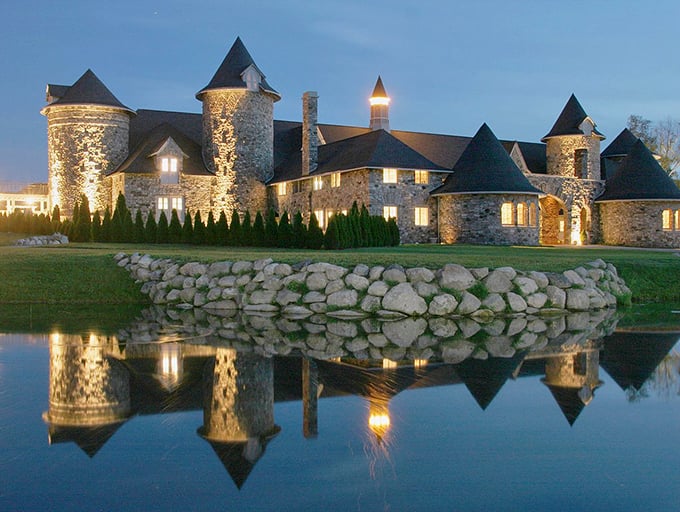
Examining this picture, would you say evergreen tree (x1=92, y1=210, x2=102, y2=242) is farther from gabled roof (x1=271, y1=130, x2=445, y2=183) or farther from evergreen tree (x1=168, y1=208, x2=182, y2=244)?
gabled roof (x1=271, y1=130, x2=445, y2=183)

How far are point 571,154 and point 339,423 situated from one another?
140 ft

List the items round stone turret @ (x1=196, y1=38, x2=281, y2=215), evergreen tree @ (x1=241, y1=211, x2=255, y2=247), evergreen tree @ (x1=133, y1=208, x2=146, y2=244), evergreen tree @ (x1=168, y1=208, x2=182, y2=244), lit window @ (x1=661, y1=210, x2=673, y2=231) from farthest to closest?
lit window @ (x1=661, y1=210, x2=673, y2=231) < round stone turret @ (x1=196, y1=38, x2=281, y2=215) < evergreen tree @ (x1=133, y1=208, x2=146, y2=244) < evergreen tree @ (x1=168, y1=208, x2=182, y2=244) < evergreen tree @ (x1=241, y1=211, x2=255, y2=247)

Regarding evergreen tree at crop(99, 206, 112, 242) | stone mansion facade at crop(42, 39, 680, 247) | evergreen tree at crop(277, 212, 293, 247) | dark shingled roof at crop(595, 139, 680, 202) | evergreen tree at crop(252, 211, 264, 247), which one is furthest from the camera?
dark shingled roof at crop(595, 139, 680, 202)

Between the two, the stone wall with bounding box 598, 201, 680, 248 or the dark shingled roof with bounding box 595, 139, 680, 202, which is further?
the dark shingled roof with bounding box 595, 139, 680, 202

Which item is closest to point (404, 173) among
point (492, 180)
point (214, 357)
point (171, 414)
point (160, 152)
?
point (492, 180)

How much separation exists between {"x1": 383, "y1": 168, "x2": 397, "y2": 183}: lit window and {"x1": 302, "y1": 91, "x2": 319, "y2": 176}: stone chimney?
5085 mm

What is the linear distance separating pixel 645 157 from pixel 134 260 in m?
35.4

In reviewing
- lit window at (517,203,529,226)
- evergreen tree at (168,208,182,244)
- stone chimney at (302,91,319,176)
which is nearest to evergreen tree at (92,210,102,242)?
evergreen tree at (168,208,182,244)

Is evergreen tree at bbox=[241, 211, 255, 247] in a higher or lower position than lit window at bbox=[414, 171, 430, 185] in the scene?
lower

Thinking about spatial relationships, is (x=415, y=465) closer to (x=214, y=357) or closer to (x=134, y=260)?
(x=214, y=357)

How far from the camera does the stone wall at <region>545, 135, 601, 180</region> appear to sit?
4591 centimetres

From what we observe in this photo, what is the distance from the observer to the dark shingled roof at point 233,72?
Answer: 3991cm

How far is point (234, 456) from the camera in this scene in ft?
20.2

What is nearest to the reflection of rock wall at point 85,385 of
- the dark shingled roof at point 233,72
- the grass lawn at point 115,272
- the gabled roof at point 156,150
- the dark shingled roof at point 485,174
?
the grass lawn at point 115,272
